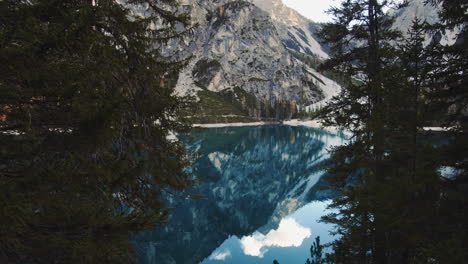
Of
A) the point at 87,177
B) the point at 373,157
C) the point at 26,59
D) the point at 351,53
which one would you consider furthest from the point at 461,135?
the point at 26,59

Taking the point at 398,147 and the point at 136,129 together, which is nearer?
the point at 136,129

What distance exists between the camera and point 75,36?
336cm

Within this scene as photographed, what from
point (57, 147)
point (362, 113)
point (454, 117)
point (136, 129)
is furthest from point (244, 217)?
point (57, 147)

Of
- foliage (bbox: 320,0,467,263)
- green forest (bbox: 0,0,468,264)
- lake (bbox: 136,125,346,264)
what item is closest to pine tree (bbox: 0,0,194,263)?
green forest (bbox: 0,0,468,264)

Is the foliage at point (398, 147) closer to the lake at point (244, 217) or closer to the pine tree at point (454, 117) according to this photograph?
the pine tree at point (454, 117)

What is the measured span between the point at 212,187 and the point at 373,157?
119 ft

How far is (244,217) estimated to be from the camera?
3603 centimetres

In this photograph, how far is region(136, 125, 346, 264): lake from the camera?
24562 mm

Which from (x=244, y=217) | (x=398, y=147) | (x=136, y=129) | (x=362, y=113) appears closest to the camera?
(x=136, y=129)

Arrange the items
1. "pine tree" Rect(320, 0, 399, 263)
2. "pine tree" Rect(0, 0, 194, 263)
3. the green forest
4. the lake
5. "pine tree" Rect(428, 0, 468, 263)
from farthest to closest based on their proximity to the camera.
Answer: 1. the lake
2. "pine tree" Rect(320, 0, 399, 263)
3. "pine tree" Rect(428, 0, 468, 263)
4. the green forest
5. "pine tree" Rect(0, 0, 194, 263)

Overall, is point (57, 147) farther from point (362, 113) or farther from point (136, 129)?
point (362, 113)

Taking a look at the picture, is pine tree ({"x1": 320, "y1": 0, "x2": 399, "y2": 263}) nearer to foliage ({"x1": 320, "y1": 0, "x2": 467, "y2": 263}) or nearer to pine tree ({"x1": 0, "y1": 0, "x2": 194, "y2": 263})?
foliage ({"x1": 320, "y1": 0, "x2": 467, "y2": 263})

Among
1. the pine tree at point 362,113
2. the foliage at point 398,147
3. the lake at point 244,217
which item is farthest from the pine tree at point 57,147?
the pine tree at point 362,113

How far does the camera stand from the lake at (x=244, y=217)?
80.6ft
